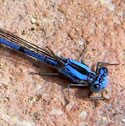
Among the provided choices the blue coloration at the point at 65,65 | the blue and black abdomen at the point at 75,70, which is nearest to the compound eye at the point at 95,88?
the blue coloration at the point at 65,65

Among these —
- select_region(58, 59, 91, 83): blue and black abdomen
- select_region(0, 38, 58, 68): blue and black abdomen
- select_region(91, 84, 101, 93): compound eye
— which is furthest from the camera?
select_region(0, 38, 58, 68): blue and black abdomen

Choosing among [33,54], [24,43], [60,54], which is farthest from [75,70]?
[24,43]

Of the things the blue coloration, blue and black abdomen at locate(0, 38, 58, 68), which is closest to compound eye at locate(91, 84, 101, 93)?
the blue coloration

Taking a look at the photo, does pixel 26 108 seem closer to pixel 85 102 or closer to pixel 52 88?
pixel 52 88

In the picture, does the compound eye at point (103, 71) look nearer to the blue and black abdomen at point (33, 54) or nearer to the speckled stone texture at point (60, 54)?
the speckled stone texture at point (60, 54)

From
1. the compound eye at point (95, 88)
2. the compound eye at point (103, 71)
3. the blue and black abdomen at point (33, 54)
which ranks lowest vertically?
the compound eye at point (95, 88)

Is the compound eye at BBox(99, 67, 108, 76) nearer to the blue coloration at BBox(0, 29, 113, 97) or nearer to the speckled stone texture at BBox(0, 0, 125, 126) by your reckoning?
the blue coloration at BBox(0, 29, 113, 97)
